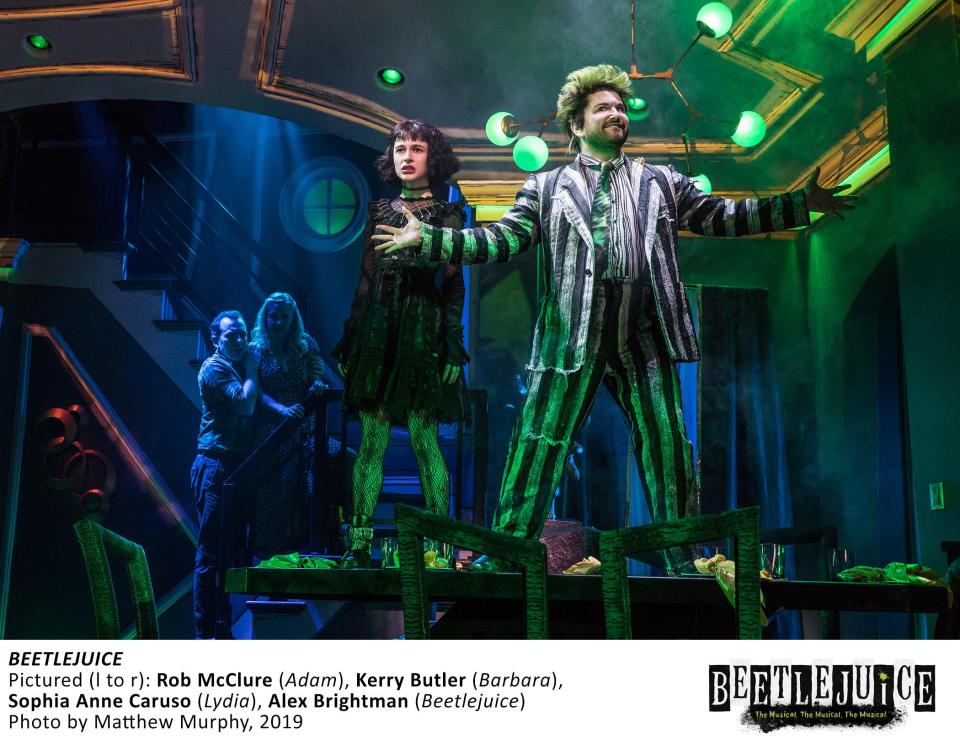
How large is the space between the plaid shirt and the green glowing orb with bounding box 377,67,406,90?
1.78 meters

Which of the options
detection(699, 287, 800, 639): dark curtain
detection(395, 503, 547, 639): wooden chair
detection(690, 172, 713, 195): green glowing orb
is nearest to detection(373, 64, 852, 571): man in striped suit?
detection(690, 172, 713, 195): green glowing orb

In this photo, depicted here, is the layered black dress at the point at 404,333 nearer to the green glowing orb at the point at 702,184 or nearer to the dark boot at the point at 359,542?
the dark boot at the point at 359,542

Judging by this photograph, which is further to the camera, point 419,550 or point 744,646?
point 744,646

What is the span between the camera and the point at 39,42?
5617 millimetres

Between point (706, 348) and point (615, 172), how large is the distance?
11.6 feet

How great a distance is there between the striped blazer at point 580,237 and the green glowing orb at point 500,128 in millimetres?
2201

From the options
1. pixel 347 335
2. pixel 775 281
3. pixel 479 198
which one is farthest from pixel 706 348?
pixel 347 335

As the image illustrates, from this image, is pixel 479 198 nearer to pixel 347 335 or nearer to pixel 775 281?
pixel 775 281

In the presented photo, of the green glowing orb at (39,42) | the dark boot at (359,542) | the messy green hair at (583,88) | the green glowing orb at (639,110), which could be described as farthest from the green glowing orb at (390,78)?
the dark boot at (359,542)

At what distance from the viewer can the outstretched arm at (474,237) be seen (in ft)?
9.12

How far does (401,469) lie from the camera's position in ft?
25.8

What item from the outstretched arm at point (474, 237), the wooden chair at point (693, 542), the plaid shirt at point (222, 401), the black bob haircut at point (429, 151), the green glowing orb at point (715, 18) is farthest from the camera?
the plaid shirt at point (222, 401)

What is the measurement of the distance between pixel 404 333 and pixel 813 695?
75.3 inches

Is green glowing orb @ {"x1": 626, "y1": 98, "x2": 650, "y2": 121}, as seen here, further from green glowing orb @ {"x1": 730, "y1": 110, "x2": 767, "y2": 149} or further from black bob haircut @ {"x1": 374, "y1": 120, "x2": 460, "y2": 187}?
black bob haircut @ {"x1": 374, "y1": 120, "x2": 460, "y2": 187}
